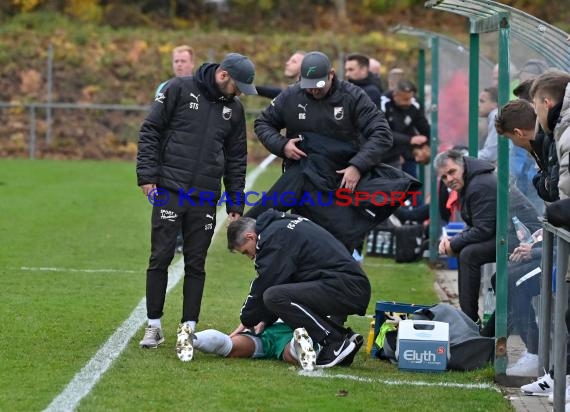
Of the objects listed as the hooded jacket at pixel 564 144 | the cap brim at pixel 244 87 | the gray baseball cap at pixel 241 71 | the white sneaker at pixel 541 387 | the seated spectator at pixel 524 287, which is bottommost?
the white sneaker at pixel 541 387

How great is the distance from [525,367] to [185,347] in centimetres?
220

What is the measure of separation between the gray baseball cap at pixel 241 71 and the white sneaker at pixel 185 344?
1.69 m

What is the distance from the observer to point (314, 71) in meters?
9.28

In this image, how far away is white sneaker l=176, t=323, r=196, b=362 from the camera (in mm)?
8109

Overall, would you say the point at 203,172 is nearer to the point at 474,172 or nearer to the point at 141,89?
the point at 474,172

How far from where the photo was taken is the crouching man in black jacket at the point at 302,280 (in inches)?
320

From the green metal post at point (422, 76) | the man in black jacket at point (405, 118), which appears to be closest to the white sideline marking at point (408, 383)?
the man in black jacket at point (405, 118)

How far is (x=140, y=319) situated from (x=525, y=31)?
3.70 m

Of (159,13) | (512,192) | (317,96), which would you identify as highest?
(159,13)

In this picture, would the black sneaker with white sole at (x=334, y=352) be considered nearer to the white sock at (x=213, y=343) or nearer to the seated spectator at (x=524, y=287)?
the white sock at (x=213, y=343)

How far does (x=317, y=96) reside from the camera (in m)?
9.54

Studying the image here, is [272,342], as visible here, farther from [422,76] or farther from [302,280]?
[422,76]

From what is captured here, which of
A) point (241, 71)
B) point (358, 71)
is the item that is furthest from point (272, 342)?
point (358, 71)

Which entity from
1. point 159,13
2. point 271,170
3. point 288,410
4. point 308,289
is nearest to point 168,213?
point 308,289
